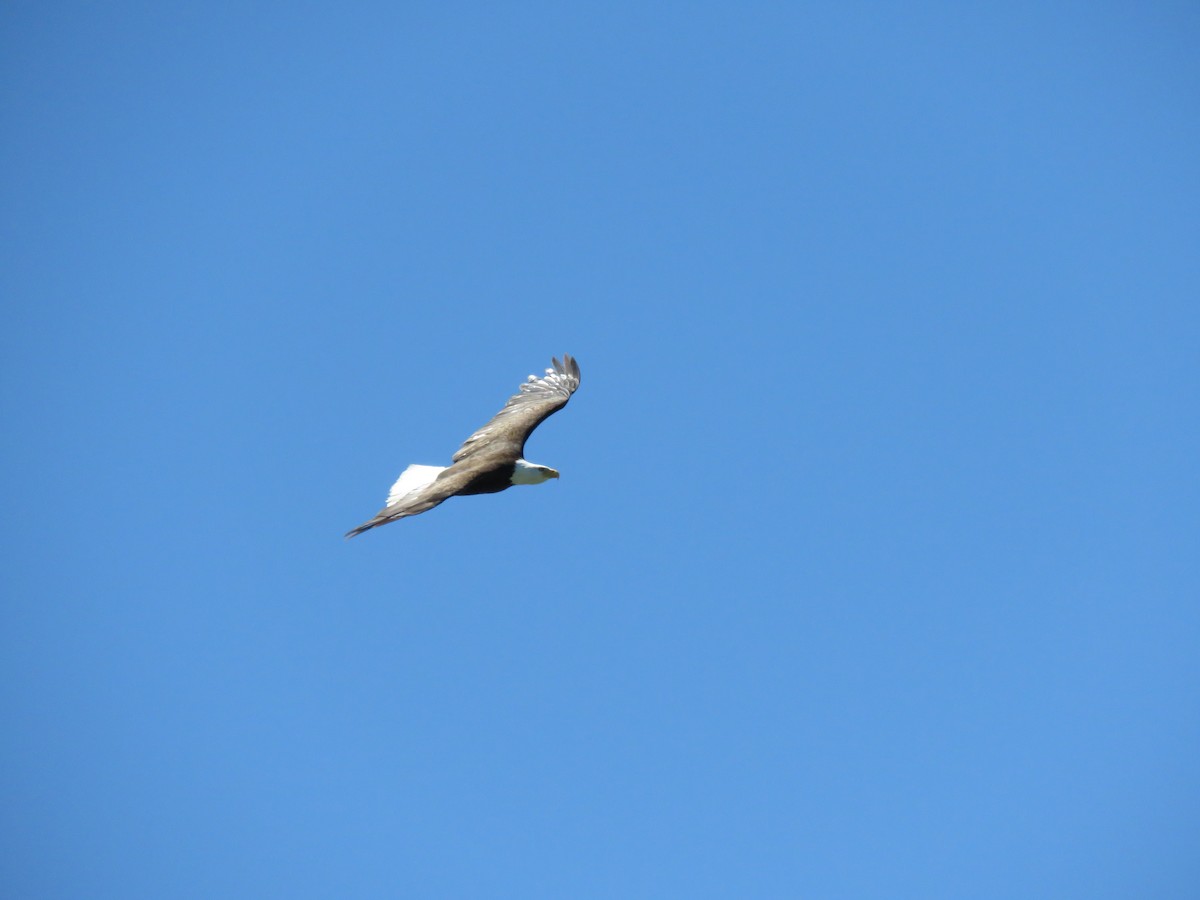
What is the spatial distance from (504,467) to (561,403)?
10.3 feet

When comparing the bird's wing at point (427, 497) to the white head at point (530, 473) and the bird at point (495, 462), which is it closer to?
the bird at point (495, 462)

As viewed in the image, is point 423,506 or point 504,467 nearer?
point 423,506

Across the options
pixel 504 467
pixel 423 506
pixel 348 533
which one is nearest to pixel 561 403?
pixel 504 467

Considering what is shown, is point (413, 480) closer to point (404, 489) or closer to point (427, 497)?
point (404, 489)

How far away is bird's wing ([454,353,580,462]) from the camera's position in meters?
19.9

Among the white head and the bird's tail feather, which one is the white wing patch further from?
the white head

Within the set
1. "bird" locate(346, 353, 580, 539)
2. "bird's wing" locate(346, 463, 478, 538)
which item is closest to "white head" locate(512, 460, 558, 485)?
→ "bird" locate(346, 353, 580, 539)

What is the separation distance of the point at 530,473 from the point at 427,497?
11.6 ft

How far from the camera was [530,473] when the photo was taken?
19.3m

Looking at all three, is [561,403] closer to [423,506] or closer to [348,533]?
[423,506]

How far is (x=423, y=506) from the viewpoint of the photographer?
51.2 feet

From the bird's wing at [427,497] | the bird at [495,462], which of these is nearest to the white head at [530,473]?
the bird at [495,462]

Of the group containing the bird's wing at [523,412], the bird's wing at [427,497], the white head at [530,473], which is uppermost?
the bird's wing at [523,412]

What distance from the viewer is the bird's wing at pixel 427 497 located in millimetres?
14859
